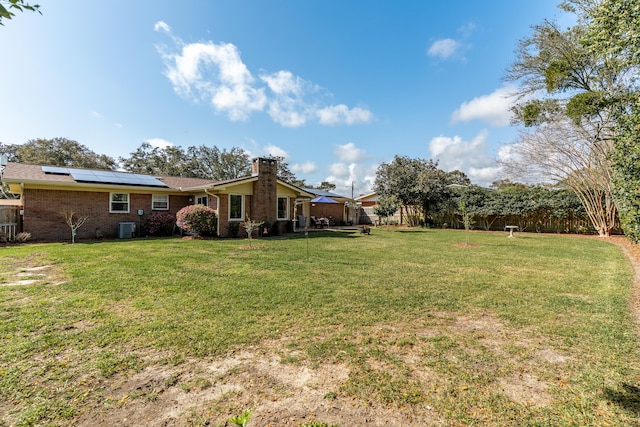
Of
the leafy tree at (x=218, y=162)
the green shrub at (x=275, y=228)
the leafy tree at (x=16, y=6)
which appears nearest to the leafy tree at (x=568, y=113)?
the green shrub at (x=275, y=228)

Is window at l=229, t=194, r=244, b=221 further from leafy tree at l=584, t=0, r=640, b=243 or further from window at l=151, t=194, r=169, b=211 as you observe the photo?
leafy tree at l=584, t=0, r=640, b=243

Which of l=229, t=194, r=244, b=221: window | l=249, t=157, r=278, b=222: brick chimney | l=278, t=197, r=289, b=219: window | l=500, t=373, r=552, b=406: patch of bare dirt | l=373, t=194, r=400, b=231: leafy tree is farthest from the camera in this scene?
l=373, t=194, r=400, b=231: leafy tree

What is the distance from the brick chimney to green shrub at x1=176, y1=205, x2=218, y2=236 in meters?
2.22

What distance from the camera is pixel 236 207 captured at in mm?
15078

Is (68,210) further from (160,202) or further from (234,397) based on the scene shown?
(234,397)

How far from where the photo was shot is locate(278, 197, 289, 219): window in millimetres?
17188

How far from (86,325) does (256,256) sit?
5.52 m

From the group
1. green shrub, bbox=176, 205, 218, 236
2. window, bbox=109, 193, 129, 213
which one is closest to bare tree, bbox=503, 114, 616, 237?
green shrub, bbox=176, 205, 218, 236

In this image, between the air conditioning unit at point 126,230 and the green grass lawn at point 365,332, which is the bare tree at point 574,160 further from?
the air conditioning unit at point 126,230

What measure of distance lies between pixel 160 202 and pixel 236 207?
14.8 ft

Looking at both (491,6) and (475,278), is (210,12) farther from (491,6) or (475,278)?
(475,278)

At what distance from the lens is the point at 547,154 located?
1752cm

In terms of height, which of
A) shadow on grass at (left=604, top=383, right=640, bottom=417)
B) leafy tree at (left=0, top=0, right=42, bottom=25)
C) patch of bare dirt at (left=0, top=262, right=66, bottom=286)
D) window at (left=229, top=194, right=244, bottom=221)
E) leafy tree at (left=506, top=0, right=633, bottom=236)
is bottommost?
shadow on grass at (left=604, top=383, right=640, bottom=417)

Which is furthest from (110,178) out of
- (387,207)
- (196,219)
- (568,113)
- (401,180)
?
(568,113)
